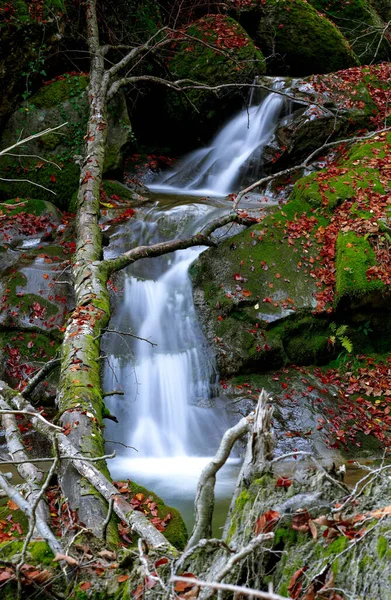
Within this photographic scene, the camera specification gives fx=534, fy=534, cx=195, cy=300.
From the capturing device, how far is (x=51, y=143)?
414 inches

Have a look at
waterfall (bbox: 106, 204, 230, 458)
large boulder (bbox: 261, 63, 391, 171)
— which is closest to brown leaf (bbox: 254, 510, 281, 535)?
waterfall (bbox: 106, 204, 230, 458)

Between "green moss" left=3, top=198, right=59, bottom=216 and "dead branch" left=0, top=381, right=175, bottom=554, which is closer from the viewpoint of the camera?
"dead branch" left=0, top=381, right=175, bottom=554

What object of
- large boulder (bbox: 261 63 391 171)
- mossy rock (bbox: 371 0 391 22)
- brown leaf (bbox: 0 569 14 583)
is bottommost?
brown leaf (bbox: 0 569 14 583)

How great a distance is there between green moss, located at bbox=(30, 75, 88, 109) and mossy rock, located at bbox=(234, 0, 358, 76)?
585 centimetres

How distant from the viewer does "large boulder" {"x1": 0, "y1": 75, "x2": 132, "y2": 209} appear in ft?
34.1

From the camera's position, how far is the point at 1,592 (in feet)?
7.14

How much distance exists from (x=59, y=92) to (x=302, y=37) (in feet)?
23.5

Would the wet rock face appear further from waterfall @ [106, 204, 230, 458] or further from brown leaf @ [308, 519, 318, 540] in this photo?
brown leaf @ [308, 519, 318, 540]

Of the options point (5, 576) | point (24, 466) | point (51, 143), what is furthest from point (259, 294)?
point (5, 576)

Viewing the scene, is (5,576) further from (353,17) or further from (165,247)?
(353,17)

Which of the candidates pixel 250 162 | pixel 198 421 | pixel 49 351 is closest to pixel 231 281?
pixel 198 421

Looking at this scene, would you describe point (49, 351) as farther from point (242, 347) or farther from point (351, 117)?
point (351, 117)

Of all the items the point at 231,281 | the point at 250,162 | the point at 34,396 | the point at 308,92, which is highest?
the point at 308,92

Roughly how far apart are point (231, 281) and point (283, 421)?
228cm
